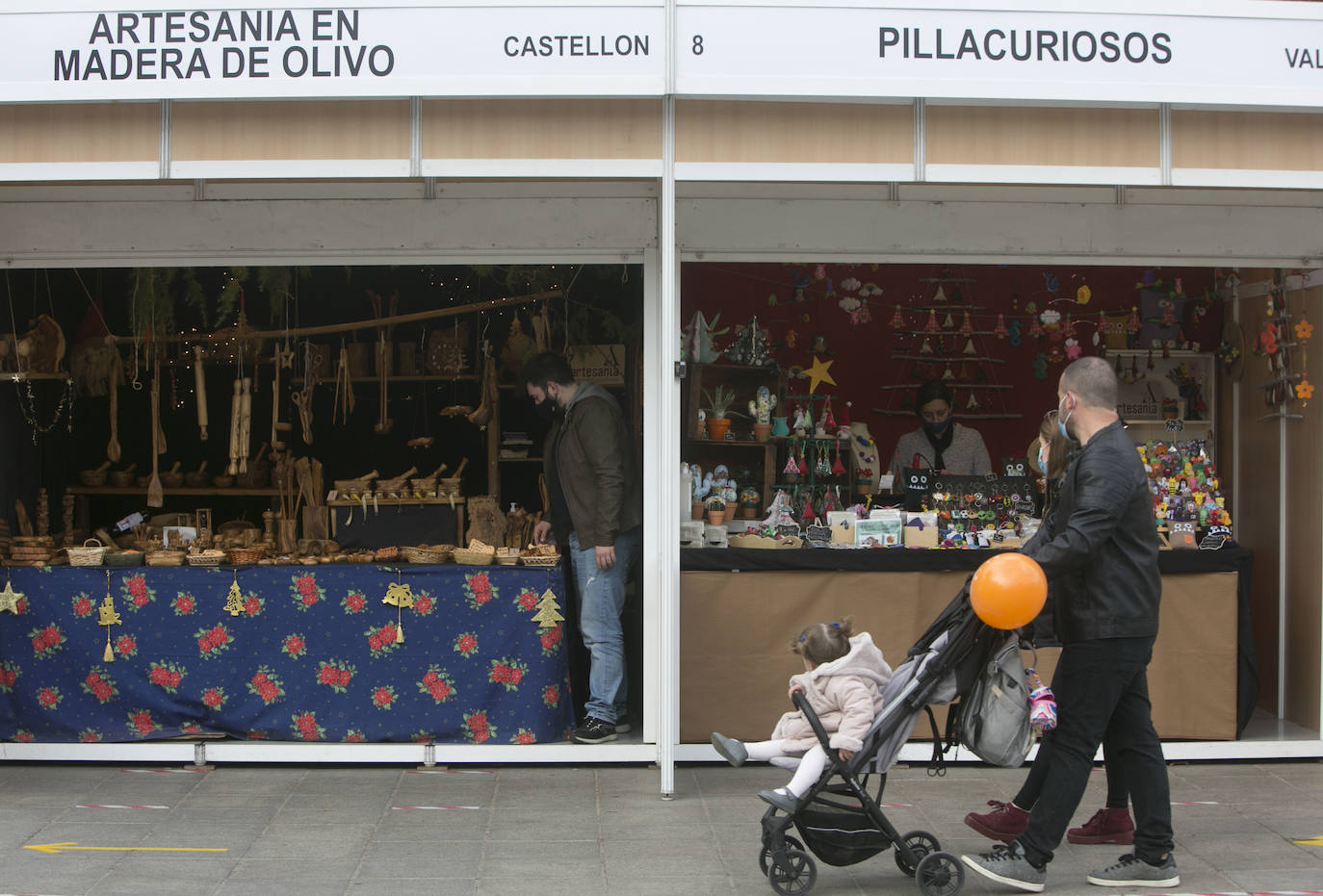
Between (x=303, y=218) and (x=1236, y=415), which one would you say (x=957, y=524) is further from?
(x=303, y=218)

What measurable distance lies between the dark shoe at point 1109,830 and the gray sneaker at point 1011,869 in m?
0.68

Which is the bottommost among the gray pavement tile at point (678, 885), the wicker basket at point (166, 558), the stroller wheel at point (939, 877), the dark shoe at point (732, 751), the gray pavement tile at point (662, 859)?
the gray pavement tile at point (678, 885)

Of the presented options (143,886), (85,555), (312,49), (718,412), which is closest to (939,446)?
(718,412)

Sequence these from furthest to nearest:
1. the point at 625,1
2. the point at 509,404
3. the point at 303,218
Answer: the point at 509,404
the point at 303,218
the point at 625,1

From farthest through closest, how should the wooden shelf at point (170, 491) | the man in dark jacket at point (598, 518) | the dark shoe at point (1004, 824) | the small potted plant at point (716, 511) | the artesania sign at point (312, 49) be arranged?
the wooden shelf at point (170, 491), the small potted plant at point (716, 511), the man in dark jacket at point (598, 518), the artesania sign at point (312, 49), the dark shoe at point (1004, 824)

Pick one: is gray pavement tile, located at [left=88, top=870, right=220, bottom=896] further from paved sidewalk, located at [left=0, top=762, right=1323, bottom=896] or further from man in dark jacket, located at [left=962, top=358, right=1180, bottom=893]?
man in dark jacket, located at [left=962, top=358, right=1180, bottom=893]

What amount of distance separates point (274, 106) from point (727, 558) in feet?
9.94

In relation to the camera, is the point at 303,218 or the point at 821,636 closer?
the point at 821,636

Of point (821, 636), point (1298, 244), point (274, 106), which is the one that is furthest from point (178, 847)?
point (1298, 244)

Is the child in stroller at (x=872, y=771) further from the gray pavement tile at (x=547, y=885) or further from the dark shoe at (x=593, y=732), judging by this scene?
the dark shoe at (x=593, y=732)

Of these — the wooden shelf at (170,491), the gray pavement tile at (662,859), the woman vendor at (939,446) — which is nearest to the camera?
the gray pavement tile at (662,859)

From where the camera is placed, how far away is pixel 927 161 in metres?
5.70

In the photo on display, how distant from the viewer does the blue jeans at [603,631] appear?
6.60 metres

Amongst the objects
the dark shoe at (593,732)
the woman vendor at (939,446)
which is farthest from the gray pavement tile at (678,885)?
the woman vendor at (939,446)
